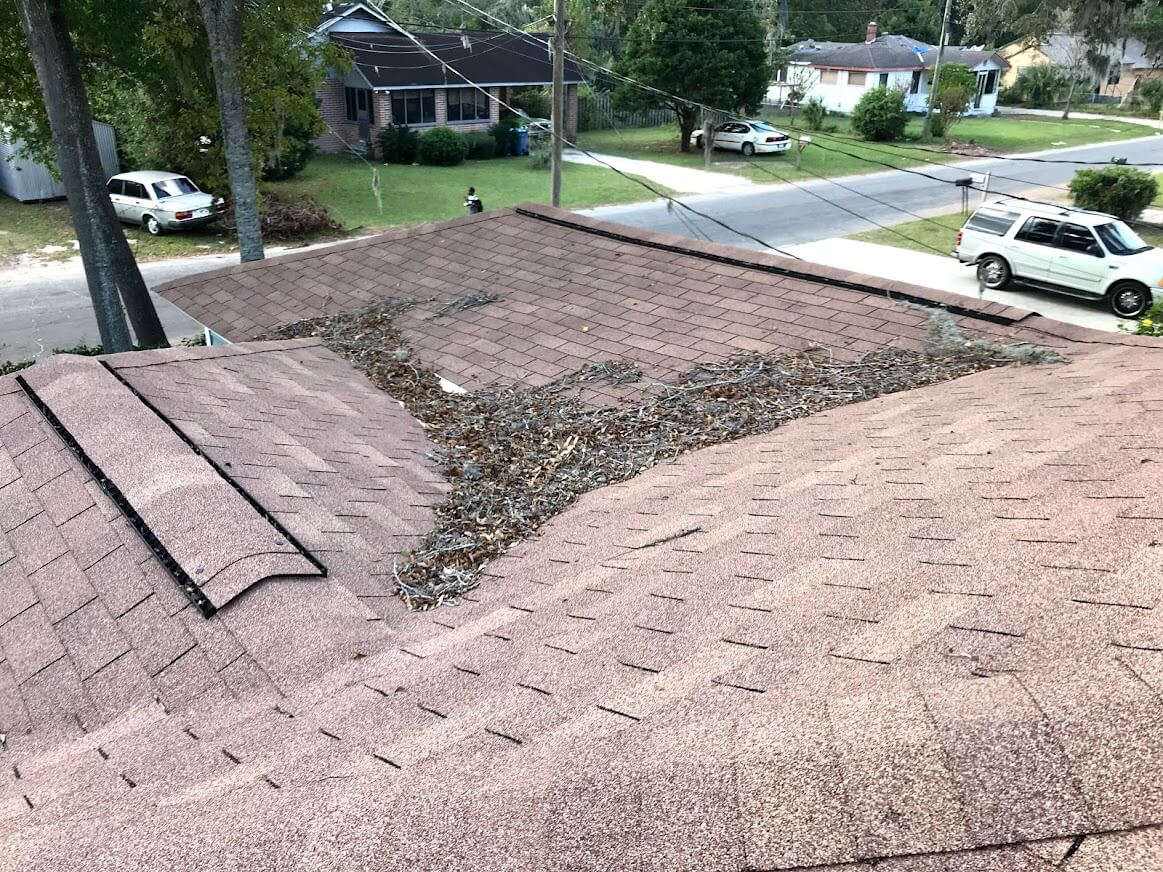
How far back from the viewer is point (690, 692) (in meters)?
3.02

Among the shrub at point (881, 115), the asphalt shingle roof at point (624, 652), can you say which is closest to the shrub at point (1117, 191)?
the shrub at point (881, 115)

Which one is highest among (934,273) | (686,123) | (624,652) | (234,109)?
(234,109)

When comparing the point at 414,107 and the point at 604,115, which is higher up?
the point at 414,107

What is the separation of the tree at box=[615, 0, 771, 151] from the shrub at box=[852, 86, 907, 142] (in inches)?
305

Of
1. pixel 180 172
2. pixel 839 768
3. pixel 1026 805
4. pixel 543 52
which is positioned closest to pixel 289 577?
pixel 839 768

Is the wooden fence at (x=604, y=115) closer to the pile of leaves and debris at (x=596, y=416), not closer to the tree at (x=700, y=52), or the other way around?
the tree at (x=700, y=52)

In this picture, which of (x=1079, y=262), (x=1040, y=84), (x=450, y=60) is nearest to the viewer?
(x=1079, y=262)

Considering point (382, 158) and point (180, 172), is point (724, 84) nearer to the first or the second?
point (382, 158)

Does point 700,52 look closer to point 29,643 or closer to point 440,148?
point 440,148

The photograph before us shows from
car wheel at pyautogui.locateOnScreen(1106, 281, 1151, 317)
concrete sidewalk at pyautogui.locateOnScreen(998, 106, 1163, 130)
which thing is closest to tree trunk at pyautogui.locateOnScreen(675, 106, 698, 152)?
car wheel at pyautogui.locateOnScreen(1106, 281, 1151, 317)

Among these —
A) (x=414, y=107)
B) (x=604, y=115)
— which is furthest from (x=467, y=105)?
(x=604, y=115)

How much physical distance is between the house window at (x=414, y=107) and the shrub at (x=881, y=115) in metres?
22.9

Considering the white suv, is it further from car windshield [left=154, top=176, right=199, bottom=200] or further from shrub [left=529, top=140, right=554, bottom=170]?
car windshield [left=154, top=176, right=199, bottom=200]

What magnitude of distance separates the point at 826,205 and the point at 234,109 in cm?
2340
